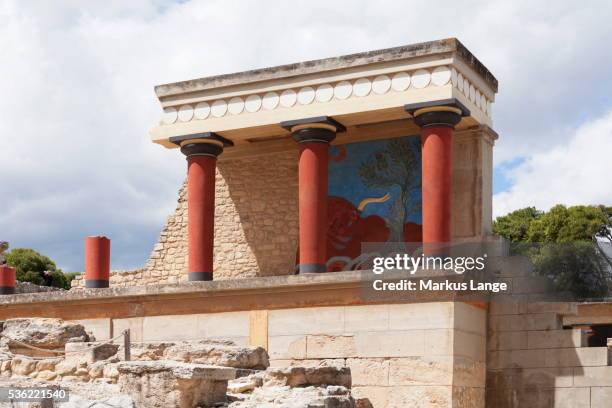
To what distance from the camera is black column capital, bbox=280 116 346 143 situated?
16.2 meters

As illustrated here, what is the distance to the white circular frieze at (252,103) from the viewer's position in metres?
17.0

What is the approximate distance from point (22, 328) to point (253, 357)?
3.76 metres

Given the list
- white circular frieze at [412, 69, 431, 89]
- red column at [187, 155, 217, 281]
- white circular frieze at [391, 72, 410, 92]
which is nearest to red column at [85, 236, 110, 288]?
red column at [187, 155, 217, 281]

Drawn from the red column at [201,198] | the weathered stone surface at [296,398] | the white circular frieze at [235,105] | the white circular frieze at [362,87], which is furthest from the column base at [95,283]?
the weathered stone surface at [296,398]

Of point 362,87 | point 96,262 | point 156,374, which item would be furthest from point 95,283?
point 156,374

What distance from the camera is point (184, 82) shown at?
1752 cm

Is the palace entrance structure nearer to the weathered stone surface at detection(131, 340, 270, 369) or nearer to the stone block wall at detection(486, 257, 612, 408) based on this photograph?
the stone block wall at detection(486, 257, 612, 408)

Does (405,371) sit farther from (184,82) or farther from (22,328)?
(184,82)

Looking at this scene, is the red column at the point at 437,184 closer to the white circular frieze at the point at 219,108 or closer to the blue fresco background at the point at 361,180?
the blue fresco background at the point at 361,180

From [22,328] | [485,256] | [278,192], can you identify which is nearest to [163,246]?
[278,192]

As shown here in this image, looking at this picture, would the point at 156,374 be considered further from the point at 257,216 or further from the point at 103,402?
the point at 257,216

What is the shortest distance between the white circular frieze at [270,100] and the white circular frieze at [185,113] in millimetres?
1378

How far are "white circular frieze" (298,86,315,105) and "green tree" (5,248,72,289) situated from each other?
29955 mm

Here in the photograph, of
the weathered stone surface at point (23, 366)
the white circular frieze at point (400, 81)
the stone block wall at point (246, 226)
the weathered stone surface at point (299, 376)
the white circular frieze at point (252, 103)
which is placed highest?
the white circular frieze at point (400, 81)
